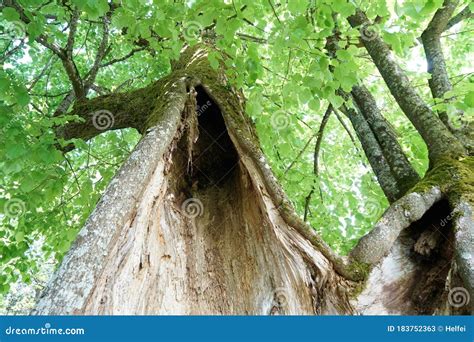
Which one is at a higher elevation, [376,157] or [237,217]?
[376,157]

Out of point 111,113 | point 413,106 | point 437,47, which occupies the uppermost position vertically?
point 437,47

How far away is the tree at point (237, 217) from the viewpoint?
2.41m

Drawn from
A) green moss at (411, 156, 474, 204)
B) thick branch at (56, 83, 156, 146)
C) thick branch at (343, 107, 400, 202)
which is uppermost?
thick branch at (56, 83, 156, 146)

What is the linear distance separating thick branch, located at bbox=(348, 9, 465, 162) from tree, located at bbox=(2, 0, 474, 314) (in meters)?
0.02

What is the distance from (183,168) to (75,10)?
9.05ft

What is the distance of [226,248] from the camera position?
320 centimetres

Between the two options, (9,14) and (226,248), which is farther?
(9,14)

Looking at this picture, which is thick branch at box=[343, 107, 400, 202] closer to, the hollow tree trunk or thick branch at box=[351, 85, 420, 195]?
thick branch at box=[351, 85, 420, 195]

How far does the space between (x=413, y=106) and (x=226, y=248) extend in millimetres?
2593

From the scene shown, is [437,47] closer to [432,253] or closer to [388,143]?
[388,143]

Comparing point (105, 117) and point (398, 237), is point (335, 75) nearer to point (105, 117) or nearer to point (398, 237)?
point (398, 237)

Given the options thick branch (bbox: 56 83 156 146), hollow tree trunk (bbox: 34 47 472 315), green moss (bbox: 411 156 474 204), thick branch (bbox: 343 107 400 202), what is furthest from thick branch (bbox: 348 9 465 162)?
thick branch (bbox: 56 83 156 146)

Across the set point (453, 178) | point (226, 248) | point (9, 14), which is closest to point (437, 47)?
point (453, 178)

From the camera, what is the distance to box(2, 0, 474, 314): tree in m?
2.41
